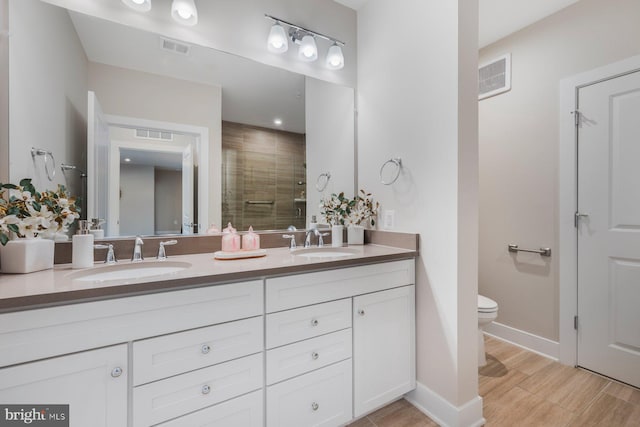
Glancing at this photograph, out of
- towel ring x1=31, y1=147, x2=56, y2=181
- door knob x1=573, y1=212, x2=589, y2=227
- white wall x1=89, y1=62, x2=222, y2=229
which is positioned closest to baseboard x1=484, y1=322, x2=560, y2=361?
door knob x1=573, y1=212, x2=589, y2=227

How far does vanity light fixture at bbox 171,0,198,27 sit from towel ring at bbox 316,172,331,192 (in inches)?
45.8

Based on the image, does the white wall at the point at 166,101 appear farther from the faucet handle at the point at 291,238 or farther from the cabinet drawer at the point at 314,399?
the cabinet drawer at the point at 314,399

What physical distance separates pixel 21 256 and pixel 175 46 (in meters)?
1.22

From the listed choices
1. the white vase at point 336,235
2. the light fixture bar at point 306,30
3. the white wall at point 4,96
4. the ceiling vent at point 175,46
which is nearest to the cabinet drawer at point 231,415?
the white vase at point 336,235

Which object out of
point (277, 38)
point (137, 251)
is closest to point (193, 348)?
point (137, 251)

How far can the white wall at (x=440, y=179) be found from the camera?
1491 millimetres

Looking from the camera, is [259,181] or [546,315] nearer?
[259,181]

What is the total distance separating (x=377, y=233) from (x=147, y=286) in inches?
54.8

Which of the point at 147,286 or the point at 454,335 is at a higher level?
the point at 147,286

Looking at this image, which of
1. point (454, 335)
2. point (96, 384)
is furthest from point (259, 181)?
point (454, 335)

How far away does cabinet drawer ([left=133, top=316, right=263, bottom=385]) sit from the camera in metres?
0.97

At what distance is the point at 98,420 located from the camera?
0.90m

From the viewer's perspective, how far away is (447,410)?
1517 millimetres

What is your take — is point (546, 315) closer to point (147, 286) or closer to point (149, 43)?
point (147, 286)
